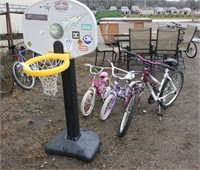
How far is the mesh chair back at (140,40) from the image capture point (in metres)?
5.11

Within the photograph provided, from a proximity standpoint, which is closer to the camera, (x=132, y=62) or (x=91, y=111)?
(x=91, y=111)

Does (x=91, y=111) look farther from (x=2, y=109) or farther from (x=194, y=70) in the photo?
(x=194, y=70)

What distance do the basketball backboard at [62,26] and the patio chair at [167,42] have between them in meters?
3.04

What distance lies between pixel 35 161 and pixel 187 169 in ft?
4.84

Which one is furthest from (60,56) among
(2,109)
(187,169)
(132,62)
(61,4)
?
(132,62)

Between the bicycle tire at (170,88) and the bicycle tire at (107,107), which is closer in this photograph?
the bicycle tire at (107,107)

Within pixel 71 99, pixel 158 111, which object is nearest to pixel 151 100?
pixel 158 111

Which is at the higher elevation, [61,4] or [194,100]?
[61,4]

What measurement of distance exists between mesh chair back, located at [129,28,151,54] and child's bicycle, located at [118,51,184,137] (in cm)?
143

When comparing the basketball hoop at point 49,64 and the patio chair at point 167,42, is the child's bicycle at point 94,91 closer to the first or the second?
the basketball hoop at point 49,64

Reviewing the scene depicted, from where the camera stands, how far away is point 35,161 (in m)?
2.69

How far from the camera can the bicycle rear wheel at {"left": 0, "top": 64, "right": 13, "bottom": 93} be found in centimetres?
461

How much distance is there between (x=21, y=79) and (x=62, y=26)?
8.38 ft

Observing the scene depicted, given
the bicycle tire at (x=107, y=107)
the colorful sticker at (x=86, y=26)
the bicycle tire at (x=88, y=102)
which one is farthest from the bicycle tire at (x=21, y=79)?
the colorful sticker at (x=86, y=26)
